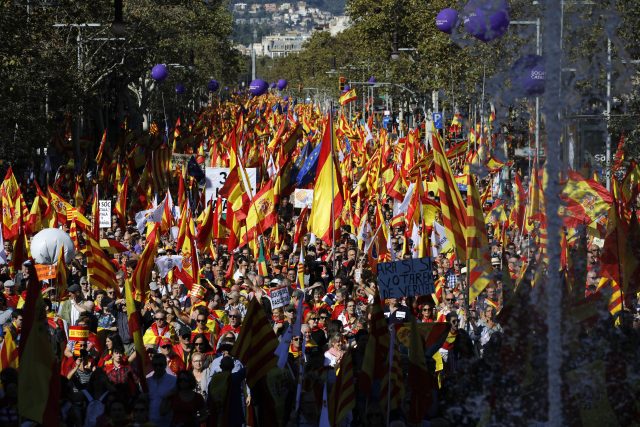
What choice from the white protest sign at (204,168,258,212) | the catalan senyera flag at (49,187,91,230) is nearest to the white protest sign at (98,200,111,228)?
the catalan senyera flag at (49,187,91,230)

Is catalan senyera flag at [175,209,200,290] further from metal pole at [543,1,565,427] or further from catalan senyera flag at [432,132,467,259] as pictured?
metal pole at [543,1,565,427]

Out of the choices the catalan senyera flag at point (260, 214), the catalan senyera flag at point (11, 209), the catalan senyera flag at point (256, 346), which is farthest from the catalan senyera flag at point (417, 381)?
the catalan senyera flag at point (11, 209)

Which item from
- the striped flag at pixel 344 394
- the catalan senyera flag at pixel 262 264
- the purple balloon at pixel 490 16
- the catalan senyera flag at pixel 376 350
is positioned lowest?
the catalan senyera flag at pixel 262 264

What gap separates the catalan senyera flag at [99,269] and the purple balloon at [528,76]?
9406 mm

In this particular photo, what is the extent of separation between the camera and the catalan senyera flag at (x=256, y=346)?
11922mm

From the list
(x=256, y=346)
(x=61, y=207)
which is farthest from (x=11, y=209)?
(x=256, y=346)

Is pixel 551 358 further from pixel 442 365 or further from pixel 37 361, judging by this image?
pixel 442 365

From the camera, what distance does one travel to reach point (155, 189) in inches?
1165

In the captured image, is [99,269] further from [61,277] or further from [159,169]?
[159,169]

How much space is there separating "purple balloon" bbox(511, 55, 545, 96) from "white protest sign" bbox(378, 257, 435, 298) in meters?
4.74

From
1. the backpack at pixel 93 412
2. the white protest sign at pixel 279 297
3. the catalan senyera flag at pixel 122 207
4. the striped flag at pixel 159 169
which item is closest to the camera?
the backpack at pixel 93 412

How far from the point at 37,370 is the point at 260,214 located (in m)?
12.3

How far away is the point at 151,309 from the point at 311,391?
3.80 meters

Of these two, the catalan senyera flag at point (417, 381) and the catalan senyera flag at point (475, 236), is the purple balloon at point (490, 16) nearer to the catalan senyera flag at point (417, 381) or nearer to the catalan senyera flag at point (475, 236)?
the catalan senyera flag at point (417, 381)
